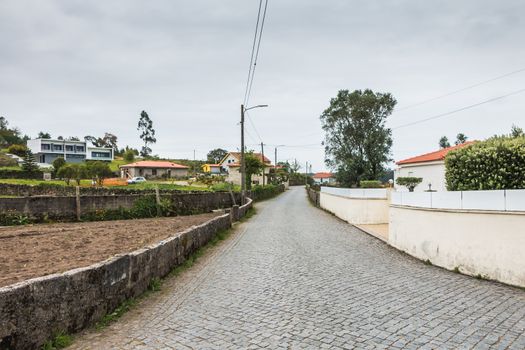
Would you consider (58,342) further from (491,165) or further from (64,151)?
(64,151)

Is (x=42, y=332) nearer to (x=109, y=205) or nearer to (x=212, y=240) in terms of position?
(x=212, y=240)

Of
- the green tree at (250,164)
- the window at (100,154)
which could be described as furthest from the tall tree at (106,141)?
the green tree at (250,164)

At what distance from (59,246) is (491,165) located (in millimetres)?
11517

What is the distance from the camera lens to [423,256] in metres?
9.46

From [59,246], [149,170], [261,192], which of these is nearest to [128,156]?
[149,170]

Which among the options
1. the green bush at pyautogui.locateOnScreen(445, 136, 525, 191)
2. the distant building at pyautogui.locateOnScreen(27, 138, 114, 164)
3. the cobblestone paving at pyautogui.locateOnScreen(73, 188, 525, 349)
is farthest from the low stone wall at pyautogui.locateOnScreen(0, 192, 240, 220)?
the distant building at pyautogui.locateOnScreen(27, 138, 114, 164)

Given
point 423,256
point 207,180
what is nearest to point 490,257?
point 423,256

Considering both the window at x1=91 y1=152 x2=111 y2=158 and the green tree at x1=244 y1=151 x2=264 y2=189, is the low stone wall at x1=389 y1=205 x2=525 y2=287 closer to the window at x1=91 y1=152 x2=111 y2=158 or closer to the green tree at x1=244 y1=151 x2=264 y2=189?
the green tree at x1=244 y1=151 x2=264 y2=189

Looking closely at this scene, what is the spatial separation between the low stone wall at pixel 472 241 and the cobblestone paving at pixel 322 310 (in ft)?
1.09

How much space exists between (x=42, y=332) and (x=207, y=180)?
52.8 metres

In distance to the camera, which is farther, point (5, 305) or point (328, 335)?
point (328, 335)

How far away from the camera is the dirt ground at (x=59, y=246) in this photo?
7.63m

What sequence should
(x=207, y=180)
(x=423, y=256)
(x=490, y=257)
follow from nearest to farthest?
(x=490, y=257) → (x=423, y=256) → (x=207, y=180)

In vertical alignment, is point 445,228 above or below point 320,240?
above
